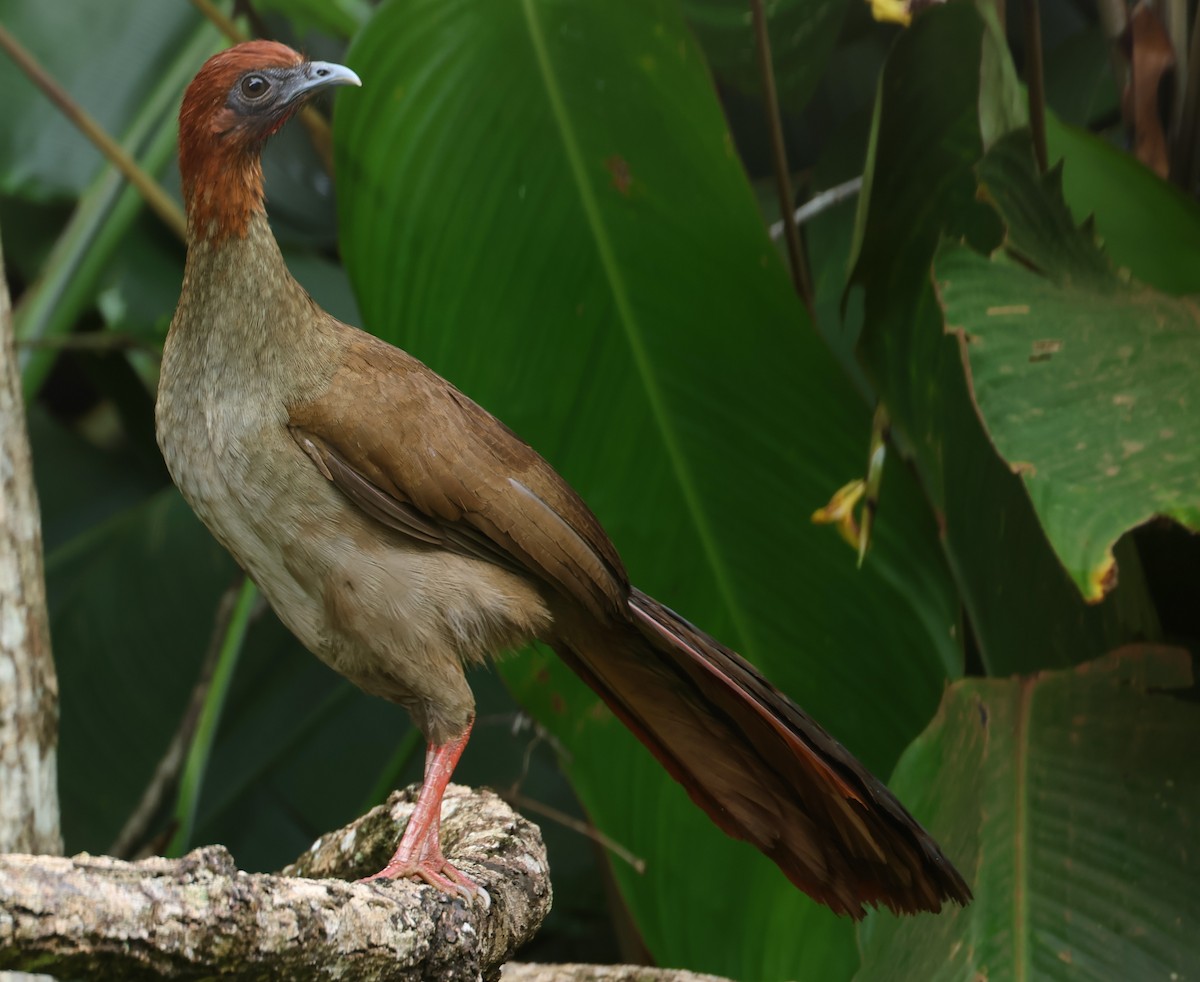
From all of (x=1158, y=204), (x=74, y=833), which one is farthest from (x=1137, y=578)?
(x=74, y=833)

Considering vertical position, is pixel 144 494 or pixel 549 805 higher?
pixel 144 494

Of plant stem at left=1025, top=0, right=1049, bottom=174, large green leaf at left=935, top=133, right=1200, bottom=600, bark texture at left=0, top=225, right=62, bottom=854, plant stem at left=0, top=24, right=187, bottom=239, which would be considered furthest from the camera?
plant stem at left=0, top=24, right=187, bottom=239

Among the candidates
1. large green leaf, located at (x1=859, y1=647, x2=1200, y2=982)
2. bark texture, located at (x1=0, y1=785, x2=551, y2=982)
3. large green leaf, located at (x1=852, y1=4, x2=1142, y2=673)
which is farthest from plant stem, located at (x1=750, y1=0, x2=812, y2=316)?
bark texture, located at (x1=0, y1=785, x2=551, y2=982)

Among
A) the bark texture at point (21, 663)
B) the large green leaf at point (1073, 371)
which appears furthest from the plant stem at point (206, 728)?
the large green leaf at point (1073, 371)

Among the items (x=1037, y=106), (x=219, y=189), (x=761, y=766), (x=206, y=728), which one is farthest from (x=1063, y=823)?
(x=206, y=728)

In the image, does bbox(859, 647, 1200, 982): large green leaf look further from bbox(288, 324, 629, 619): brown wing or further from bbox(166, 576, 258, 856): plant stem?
bbox(166, 576, 258, 856): plant stem

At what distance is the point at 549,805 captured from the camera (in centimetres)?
297

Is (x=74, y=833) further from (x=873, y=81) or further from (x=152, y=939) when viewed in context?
(x=873, y=81)

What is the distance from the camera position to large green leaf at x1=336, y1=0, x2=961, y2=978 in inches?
78.2

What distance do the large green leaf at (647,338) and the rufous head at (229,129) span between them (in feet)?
1.94

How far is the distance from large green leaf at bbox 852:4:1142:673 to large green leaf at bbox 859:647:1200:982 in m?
0.21

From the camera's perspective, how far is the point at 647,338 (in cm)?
200

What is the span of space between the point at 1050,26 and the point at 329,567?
2.45 metres

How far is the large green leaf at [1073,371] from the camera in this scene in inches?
52.8
